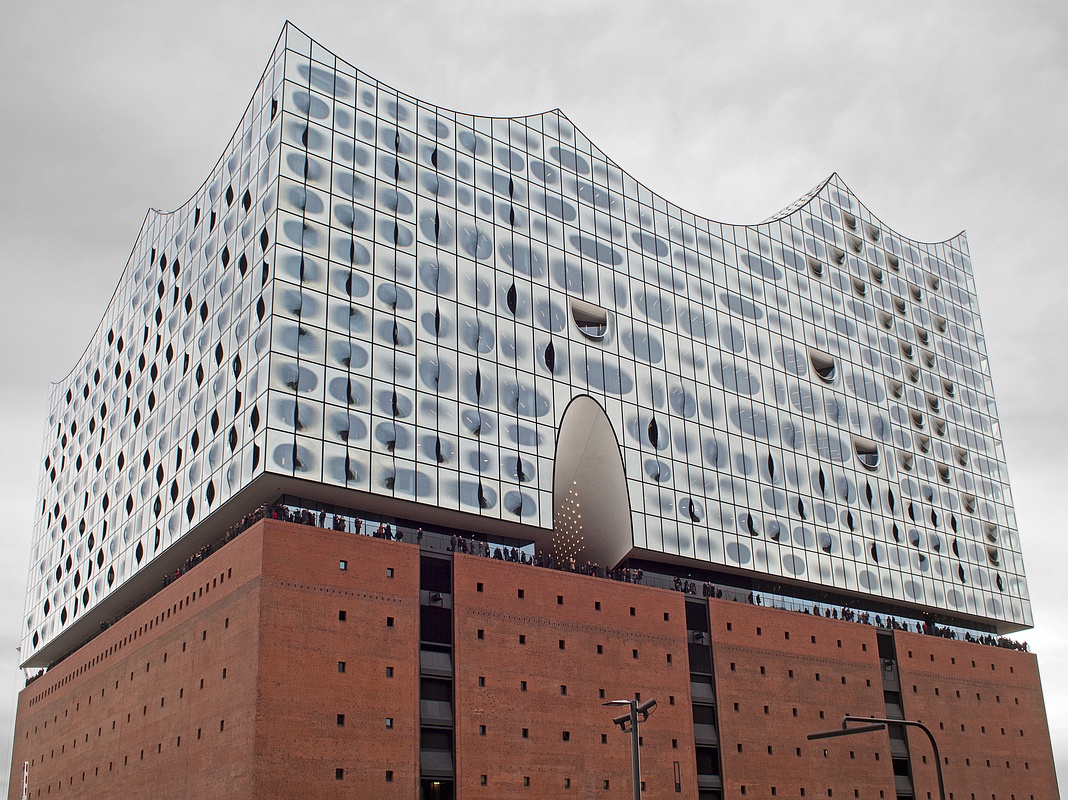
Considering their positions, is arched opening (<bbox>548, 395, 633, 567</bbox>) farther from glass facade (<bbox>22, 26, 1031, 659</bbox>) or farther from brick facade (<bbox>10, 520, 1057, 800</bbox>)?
brick facade (<bbox>10, 520, 1057, 800</bbox>)

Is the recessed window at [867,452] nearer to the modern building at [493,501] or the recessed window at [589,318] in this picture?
the modern building at [493,501]

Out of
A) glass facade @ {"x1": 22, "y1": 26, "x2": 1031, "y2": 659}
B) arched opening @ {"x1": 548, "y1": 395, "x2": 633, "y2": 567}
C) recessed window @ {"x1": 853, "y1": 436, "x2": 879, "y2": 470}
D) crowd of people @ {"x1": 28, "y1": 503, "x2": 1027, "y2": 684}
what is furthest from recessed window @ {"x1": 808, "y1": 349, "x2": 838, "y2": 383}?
arched opening @ {"x1": 548, "y1": 395, "x2": 633, "y2": 567}

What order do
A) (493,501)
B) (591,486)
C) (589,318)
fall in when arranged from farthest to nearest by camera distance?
(589,318)
(591,486)
(493,501)

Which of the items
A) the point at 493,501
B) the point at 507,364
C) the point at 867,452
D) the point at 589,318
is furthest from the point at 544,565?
the point at 867,452

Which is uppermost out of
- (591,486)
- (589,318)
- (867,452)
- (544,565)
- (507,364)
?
(589,318)

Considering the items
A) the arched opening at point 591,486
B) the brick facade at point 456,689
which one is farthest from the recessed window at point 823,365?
the arched opening at point 591,486

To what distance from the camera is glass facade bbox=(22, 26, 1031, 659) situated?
38.5 meters

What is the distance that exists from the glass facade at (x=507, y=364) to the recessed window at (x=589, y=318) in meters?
0.12

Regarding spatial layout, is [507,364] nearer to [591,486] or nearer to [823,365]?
[591,486]

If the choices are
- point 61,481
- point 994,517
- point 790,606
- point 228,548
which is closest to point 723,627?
point 790,606

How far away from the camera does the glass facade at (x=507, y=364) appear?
38500mm

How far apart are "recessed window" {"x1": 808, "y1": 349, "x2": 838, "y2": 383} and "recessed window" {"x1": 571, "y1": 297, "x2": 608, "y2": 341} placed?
13006 millimetres

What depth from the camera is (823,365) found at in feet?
181

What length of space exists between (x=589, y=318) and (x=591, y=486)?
6.96 m
